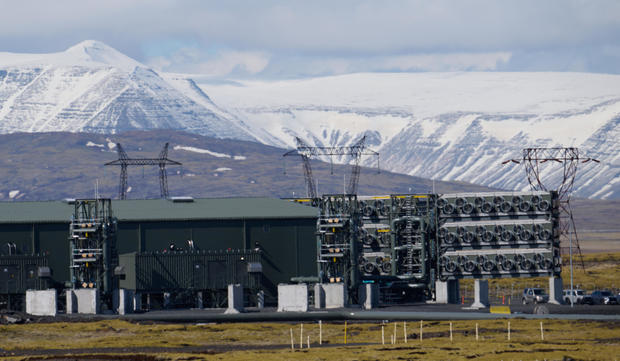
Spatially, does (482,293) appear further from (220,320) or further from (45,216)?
(45,216)

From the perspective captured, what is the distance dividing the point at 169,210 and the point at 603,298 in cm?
5529

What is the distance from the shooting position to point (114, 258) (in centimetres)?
15338

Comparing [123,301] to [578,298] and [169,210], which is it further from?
[578,298]

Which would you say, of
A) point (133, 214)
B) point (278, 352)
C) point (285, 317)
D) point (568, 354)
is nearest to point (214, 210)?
point (133, 214)

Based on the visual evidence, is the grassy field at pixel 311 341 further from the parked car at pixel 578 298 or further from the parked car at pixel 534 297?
the parked car at pixel 534 297

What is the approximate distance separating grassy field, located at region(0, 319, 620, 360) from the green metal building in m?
34.1

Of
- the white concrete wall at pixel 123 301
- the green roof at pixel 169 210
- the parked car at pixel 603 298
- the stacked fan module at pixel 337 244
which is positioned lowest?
the parked car at pixel 603 298

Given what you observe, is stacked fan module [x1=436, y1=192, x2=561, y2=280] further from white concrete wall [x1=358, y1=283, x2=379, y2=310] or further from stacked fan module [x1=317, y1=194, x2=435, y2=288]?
white concrete wall [x1=358, y1=283, x2=379, y2=310]

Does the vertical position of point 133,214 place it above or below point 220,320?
above

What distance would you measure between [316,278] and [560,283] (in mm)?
31079

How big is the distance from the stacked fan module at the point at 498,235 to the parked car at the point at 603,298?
934 centimetres

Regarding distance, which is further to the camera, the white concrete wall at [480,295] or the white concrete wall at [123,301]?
the white concrete wall at [480,295]

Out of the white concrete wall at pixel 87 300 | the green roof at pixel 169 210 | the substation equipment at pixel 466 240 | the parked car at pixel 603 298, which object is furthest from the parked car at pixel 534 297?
the white concrete wall at pixel 87 300

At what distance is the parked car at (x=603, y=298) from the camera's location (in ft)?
521
